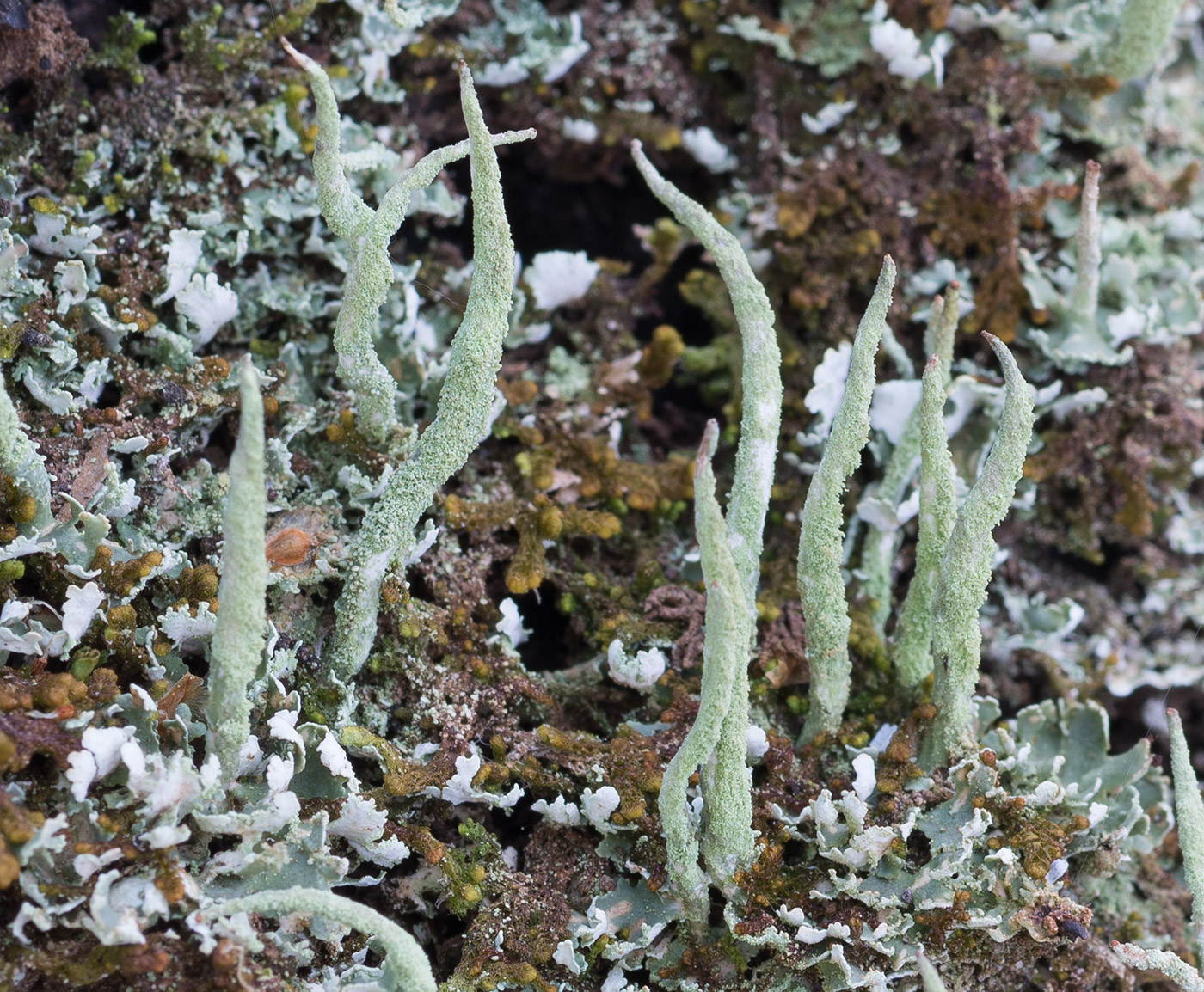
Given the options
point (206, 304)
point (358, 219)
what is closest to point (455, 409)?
point (358, 219)

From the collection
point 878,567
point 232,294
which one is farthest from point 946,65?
point 232,294

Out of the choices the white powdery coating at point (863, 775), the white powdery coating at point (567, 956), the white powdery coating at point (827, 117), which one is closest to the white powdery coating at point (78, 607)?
the white powdery coating at point (567, 956)

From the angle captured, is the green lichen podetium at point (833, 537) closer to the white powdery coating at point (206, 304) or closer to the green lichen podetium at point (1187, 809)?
the green lichen podetium at point (1187, 809)

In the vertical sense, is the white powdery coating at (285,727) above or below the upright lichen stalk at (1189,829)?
above

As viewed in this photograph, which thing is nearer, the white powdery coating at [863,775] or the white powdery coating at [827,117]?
the white powdery coating at [863,775]

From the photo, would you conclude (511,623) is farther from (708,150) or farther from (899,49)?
(899,49)

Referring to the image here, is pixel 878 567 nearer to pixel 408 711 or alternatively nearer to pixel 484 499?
pixel 484 499

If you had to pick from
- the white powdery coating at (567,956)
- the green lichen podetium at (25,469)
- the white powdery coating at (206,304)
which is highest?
the white powdery coating at (206,304)
